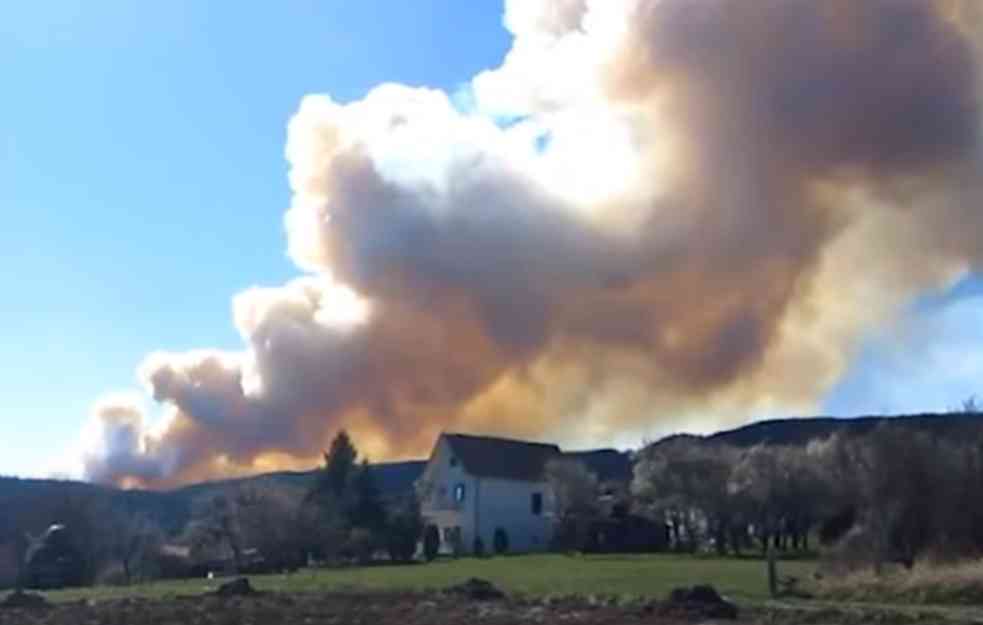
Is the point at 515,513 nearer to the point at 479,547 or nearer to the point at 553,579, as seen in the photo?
the point at 479,547

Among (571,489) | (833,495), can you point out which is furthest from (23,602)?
(571,489)

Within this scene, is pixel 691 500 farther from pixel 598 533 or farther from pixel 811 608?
pixel 811 608

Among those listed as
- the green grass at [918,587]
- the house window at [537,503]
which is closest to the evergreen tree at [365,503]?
the house window at [537,503]

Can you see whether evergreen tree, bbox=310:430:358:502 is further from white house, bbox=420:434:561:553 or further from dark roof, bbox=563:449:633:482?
dark roof, bbox=563:449:633:482

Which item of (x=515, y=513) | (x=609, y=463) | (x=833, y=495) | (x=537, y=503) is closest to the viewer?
(x=833, y=495)

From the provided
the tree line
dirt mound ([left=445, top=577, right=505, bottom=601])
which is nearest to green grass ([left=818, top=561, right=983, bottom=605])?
the tree line

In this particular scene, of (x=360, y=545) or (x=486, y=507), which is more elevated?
(x=486, y=507)

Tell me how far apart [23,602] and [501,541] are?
63888 millimetres

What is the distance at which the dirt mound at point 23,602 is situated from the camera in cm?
4969

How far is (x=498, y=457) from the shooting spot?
121812mm

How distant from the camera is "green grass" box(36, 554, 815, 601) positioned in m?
51.2

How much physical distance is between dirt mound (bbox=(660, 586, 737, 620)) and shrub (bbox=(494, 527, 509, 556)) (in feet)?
221

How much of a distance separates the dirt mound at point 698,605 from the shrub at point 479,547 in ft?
198

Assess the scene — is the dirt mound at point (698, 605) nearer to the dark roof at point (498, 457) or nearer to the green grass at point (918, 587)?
the green grass at point (918, 587)
